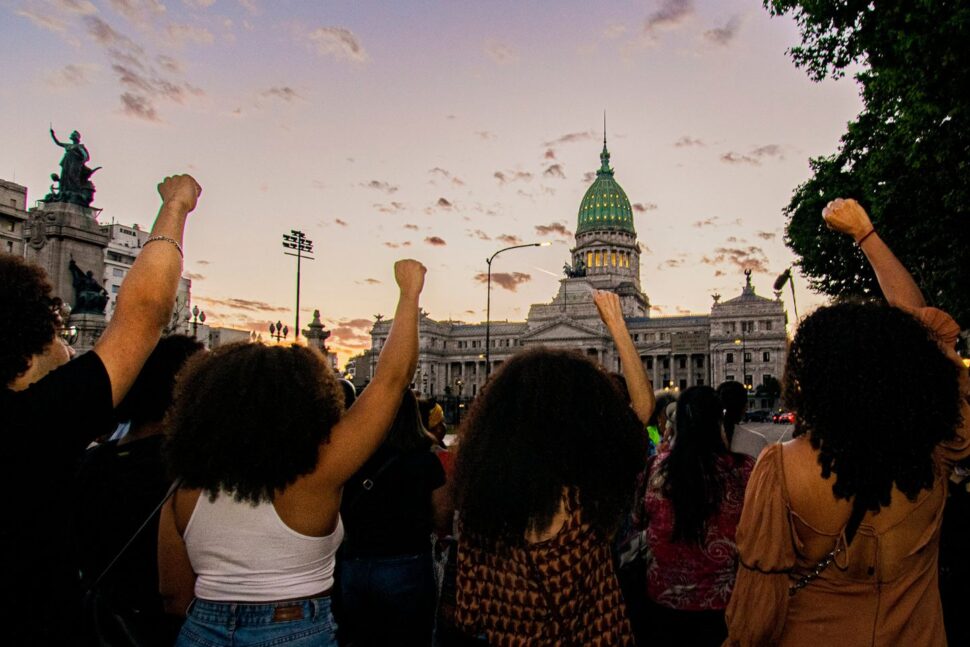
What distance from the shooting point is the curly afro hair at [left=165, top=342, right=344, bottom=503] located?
2971 mm

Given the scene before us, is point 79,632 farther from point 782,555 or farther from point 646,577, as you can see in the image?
point 646,577

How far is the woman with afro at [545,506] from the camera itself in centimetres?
306

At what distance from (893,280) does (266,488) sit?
337 centimetres

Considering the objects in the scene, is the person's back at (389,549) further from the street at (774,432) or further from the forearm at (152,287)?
the street at (774,432)

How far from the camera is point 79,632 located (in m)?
2.88

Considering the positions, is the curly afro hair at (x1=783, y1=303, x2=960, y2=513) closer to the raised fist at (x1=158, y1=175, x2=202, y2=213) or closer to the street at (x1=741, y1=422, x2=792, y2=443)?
the raised fist at (x1=158, y1=175, x2=202, y2=213)

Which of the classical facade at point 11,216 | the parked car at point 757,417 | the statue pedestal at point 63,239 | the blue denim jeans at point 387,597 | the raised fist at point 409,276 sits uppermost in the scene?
the classical facade at point 11,216

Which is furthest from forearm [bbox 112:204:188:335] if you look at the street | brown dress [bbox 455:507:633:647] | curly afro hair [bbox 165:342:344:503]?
the street

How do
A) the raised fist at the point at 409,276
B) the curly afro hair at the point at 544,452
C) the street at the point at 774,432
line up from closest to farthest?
1. the curly afro hair at the point at 544,452
2. the raised fist at the point at 409,276
3. the street at the point at 774,432

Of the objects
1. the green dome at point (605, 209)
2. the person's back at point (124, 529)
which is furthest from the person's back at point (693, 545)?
the green dome at point (605, 209)

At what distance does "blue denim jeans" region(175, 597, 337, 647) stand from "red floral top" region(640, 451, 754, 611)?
2284 mm

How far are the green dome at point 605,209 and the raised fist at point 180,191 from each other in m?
130

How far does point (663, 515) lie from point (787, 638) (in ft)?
4.77

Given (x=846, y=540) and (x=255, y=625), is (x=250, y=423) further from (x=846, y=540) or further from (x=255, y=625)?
(x=846, y=540)
